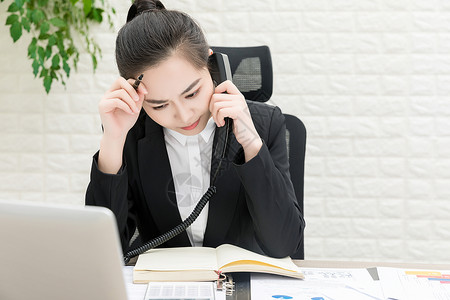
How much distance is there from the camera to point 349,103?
2.29 meters

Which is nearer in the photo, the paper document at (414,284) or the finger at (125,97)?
the paper document at (414,284)

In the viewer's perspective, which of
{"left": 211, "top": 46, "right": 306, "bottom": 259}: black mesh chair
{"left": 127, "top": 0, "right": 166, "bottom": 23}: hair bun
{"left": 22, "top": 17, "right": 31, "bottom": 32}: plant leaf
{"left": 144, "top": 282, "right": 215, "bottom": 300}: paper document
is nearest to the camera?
{"left": 144, "top": 282, "right": 215, "bottom": 300}: paper document

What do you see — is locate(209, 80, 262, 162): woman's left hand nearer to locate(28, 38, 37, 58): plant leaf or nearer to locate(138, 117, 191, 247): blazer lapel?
locate(138, 117, 191, 247): blazer lapel

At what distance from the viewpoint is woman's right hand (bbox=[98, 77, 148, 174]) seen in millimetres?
1187

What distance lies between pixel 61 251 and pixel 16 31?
189 cm

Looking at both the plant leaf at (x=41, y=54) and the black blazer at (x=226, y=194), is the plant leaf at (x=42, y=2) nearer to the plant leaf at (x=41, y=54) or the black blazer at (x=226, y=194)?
the plant leaf at (x=41, y=54)

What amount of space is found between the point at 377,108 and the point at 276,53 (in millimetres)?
558

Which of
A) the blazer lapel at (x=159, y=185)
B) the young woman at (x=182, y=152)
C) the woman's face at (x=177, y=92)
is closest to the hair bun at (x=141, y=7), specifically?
the young woman at (x=182, y=152)

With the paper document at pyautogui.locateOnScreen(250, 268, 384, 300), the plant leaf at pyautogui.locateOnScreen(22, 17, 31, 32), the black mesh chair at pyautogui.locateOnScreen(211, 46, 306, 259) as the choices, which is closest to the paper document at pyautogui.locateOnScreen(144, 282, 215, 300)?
the paper document at pyautogui.locateOnScreen(250, 268, 384, 300)

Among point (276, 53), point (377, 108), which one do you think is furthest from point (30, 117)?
point (377, 108)

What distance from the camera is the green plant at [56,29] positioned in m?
2.22

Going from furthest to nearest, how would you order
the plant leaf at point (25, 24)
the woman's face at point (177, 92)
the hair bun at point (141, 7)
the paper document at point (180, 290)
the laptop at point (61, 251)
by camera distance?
the plant leaf at point (25, 24), the hair bun at point (141, 7), the woman's face at point (177, 92), the paper document at point (180, 290), the laptop at point (61, 251)

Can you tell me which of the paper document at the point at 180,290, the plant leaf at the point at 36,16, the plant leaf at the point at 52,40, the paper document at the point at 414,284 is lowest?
the paper document at the point at 414,284

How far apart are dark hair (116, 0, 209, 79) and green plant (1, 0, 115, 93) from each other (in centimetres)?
110
